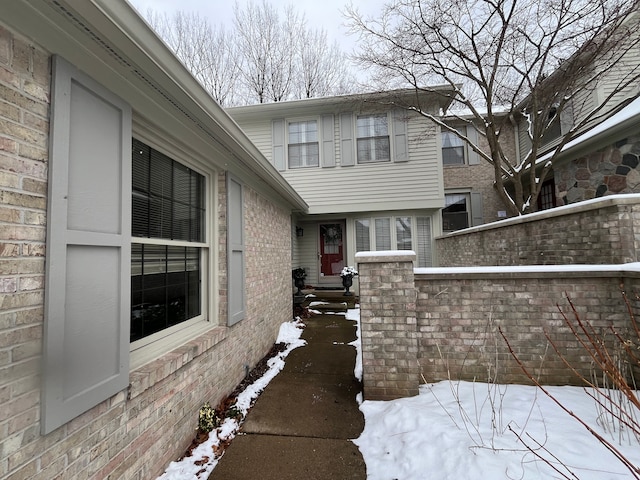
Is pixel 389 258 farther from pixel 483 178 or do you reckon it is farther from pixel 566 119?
pixel 483 178

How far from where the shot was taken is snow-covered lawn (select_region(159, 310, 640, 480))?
1.72 meters

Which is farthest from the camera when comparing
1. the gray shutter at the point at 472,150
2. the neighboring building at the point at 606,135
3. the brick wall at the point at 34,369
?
the gray shutter at the point at 472,150

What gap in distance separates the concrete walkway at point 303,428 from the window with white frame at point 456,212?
26.6ft

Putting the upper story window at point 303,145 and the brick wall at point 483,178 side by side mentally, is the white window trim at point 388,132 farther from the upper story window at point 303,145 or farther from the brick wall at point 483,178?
the brick wall at point 483,178

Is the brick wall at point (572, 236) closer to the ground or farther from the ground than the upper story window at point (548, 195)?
A: closer to the ground

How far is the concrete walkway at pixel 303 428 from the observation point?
195 cm

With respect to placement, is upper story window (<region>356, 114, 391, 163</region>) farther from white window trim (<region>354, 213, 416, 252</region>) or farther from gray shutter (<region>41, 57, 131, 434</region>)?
gray shutter (<region>41, 57, 131, 434</region>)

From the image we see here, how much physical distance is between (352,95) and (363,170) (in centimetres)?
203

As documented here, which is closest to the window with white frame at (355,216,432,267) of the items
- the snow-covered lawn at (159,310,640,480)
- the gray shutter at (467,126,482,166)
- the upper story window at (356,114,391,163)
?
the upper story window at (356,114,391,163)

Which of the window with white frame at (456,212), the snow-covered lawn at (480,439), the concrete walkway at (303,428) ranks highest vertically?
the window with white frame at (456,212)

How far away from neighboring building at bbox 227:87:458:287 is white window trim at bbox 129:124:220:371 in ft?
17.7

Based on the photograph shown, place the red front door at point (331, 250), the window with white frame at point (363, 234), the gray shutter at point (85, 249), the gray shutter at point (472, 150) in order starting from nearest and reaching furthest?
1. the gray shutter at point (85, 249)
2. the window with white frame at point (363, 234)
3. the red front door at point (331, 250)
4. the gray shutter at point (472, 150)

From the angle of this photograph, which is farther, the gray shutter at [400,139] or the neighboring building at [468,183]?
the neighboring building at [468,183]

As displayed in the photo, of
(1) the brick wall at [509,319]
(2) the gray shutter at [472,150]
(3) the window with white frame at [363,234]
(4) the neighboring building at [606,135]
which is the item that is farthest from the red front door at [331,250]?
(1) the brick wall at [509,319]
